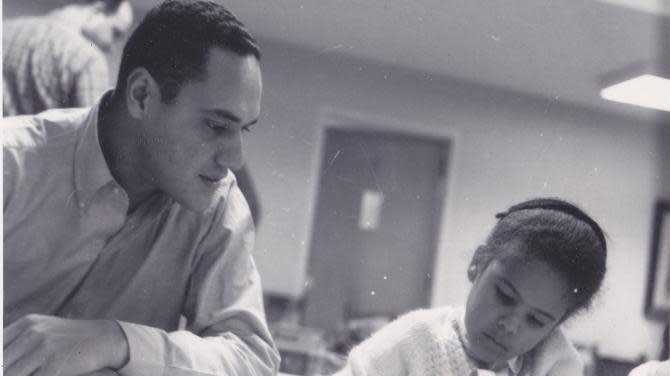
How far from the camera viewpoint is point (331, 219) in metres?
0.71

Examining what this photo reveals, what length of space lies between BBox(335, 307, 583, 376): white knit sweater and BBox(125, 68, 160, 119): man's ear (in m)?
0.34

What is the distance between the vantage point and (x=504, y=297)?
0.67m

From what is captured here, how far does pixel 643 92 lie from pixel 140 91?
50cm

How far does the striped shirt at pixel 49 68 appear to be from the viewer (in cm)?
80

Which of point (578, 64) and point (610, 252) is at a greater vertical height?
point (578, 64)

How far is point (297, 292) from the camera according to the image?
74 centimetres

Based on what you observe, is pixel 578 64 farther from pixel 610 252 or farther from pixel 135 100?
pixel 135 100

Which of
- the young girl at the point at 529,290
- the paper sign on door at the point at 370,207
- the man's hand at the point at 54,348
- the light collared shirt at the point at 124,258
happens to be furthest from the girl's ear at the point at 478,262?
the man's hand at the point at 54,348

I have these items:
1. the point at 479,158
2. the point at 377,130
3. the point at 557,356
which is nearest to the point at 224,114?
the point at 377,130

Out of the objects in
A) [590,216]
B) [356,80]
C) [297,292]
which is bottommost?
[297,292]

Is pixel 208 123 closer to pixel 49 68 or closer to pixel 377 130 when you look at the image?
pixel 377 130

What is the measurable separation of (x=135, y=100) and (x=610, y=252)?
0.48m

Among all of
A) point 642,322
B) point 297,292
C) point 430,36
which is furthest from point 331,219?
point 642,322

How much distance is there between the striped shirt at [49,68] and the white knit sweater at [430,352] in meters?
0.41
